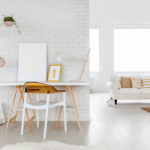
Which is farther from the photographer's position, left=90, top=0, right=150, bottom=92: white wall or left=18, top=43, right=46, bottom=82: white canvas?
left=90, top=0, right=150, bottom=92: white wall

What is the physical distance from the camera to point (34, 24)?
3.74 metres

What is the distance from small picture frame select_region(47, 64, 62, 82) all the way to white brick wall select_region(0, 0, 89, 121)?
4.3 inches

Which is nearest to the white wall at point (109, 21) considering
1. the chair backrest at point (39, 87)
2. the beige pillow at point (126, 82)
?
the beige pillow at point (126, 82)

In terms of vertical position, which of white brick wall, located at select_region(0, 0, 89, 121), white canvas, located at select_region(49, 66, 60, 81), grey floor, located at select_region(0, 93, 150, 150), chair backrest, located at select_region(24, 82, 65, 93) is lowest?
grey floor, located at select_region(0, 93, 150, 150)

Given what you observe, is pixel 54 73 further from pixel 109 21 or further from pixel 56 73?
pixel 109 21

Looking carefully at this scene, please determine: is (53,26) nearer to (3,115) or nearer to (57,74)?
(57,74)

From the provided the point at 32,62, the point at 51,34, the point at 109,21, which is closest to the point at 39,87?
the point at 32,62

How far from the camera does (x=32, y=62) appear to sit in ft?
12.1

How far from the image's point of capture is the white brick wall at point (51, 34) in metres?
3.74

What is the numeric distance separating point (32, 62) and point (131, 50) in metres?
6.41

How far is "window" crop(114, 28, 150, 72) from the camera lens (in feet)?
29.6

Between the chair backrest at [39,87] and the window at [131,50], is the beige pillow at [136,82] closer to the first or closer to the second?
the window at [131,50]

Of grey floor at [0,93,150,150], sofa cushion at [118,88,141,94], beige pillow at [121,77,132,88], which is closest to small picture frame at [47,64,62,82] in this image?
grey floor at [0,93,150,150]

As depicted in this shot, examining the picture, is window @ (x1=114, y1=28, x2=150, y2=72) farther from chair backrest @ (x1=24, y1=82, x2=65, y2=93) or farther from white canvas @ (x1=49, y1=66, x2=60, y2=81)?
chair backrest @ (x1=24, y1=82, x2=65, y2=93)
